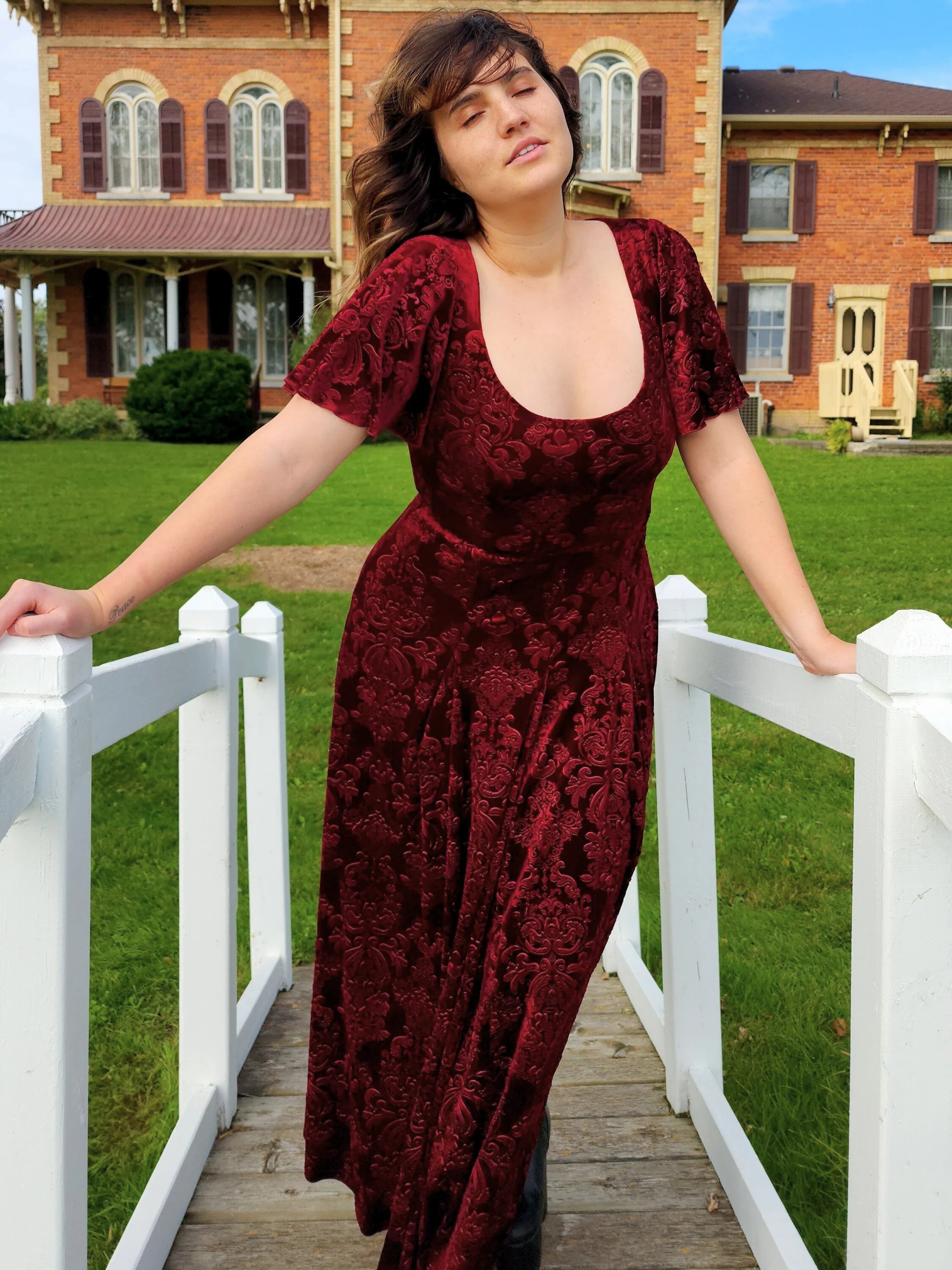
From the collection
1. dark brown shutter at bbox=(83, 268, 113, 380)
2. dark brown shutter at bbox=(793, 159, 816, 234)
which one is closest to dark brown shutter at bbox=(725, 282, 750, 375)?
dark brown shutter at bbox=(793, 159, 816, 234)

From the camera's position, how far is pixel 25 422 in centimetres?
1703

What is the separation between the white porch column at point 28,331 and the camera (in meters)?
20.3

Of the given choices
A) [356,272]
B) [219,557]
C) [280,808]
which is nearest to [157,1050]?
[280,808]

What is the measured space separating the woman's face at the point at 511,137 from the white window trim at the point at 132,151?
21394mm

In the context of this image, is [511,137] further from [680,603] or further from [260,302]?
[260,302]

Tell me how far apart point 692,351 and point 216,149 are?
2144 centimetres

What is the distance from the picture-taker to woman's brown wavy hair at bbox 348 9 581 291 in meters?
1.74

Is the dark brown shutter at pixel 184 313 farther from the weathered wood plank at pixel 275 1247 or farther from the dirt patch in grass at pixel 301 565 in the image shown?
the weathered wood plank at pixel 275 1247

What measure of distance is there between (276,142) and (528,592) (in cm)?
2144

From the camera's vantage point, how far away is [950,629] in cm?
132

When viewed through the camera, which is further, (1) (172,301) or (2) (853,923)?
(1) (172,301)

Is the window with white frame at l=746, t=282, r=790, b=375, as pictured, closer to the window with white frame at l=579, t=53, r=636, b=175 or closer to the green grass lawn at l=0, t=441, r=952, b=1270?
the window with white frame at l=579, t=53, r=636, b=175

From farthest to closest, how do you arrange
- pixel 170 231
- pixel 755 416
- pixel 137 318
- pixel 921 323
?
pixel 137 318, pixel 921 323, pixel 170 231, pixel 755 416

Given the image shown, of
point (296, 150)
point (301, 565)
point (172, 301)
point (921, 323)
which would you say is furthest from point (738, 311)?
point (301, 565)
